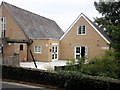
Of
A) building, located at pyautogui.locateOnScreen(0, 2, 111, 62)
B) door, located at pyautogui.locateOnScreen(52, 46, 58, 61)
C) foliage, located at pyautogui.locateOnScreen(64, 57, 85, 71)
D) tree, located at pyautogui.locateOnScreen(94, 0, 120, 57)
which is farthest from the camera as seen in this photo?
tree, located at pyautogui.locateOnScreen(94, 0, 120, 57)

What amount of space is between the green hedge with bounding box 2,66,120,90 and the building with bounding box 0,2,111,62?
915 cm

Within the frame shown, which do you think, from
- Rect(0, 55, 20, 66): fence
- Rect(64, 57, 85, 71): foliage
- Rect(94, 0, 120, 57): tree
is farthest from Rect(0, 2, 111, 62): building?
Rect(64, 57, 85, 71): foliage

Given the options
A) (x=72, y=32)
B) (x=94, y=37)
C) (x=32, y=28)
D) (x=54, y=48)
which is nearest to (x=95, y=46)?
(x=94, y=37)

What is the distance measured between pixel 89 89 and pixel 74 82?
32.2 inches

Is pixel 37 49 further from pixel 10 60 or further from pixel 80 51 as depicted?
pixel 10 60

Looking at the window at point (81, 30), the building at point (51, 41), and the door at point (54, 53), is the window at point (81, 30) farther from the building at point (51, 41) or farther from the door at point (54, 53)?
the door at point (54, 53)

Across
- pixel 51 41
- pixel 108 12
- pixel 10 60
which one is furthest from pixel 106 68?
pixel 108 12

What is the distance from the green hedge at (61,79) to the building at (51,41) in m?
9.15

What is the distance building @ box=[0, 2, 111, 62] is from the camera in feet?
60.7

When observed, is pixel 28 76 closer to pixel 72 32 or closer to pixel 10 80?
pixel 10 80

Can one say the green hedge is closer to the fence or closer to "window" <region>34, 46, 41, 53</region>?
the fence

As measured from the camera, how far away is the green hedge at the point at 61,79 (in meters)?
6.48

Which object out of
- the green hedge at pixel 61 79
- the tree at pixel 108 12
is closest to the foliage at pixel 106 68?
the green hedge at pixel 61 79

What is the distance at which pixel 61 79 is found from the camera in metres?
7.48
